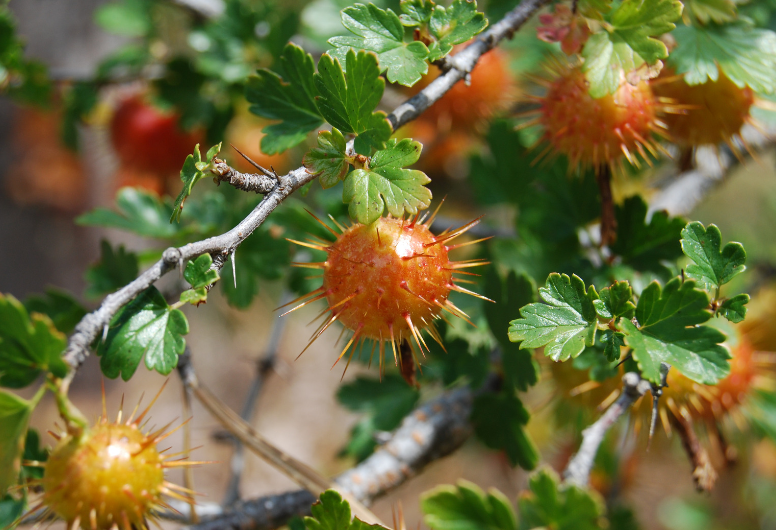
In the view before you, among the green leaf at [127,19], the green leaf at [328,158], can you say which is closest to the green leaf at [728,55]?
the green leaf at [328,158]

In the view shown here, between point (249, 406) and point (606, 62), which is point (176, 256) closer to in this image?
point (606, 62)

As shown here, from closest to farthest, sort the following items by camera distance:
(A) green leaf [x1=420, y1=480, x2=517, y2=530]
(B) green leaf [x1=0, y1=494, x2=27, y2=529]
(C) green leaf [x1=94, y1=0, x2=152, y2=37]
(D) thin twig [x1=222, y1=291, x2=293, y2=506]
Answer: (B) green leaf [x1=0, y1=494, x2=27, y2=529] < (A) green leaf [x1=420, y1=480, x2=517, y2=530] < (D) thin twig [x1=222, y1=291, x2=293, y2=506] < (C) green leaf [x1=94, y1=0, x2=152, y2=37]

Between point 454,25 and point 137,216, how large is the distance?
1.00 m

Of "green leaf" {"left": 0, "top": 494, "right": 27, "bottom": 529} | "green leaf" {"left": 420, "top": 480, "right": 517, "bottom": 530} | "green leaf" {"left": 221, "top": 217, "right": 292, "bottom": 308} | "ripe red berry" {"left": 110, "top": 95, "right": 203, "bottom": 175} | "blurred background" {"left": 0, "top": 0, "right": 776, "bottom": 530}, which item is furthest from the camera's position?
"ripe red berry" {"left": 110, "top": 95, "right": 203, "bottom": 175}

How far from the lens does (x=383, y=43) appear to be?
899 millimetres

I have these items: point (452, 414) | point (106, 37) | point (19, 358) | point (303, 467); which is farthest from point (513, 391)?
point (106, 37)

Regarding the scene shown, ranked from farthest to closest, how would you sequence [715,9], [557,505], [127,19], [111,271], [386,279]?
[127,19], [111,271], [715,9], [557,505], [386,279]

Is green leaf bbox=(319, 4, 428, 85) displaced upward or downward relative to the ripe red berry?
upward

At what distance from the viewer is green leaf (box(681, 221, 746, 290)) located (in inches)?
32.9

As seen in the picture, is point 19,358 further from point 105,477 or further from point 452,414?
point 452,414

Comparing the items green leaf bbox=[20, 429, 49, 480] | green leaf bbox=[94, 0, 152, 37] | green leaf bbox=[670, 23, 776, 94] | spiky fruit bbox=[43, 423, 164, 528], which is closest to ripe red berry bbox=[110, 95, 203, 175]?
green leaf bbox=[94, 0, 152, 37]

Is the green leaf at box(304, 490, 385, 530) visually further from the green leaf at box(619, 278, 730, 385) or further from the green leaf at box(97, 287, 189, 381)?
the green leaf at box(619, 278, 730, 385)

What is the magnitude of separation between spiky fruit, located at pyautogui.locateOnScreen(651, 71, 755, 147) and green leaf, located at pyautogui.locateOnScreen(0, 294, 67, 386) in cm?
116

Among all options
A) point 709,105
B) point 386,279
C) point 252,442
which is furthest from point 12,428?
point 709,105
